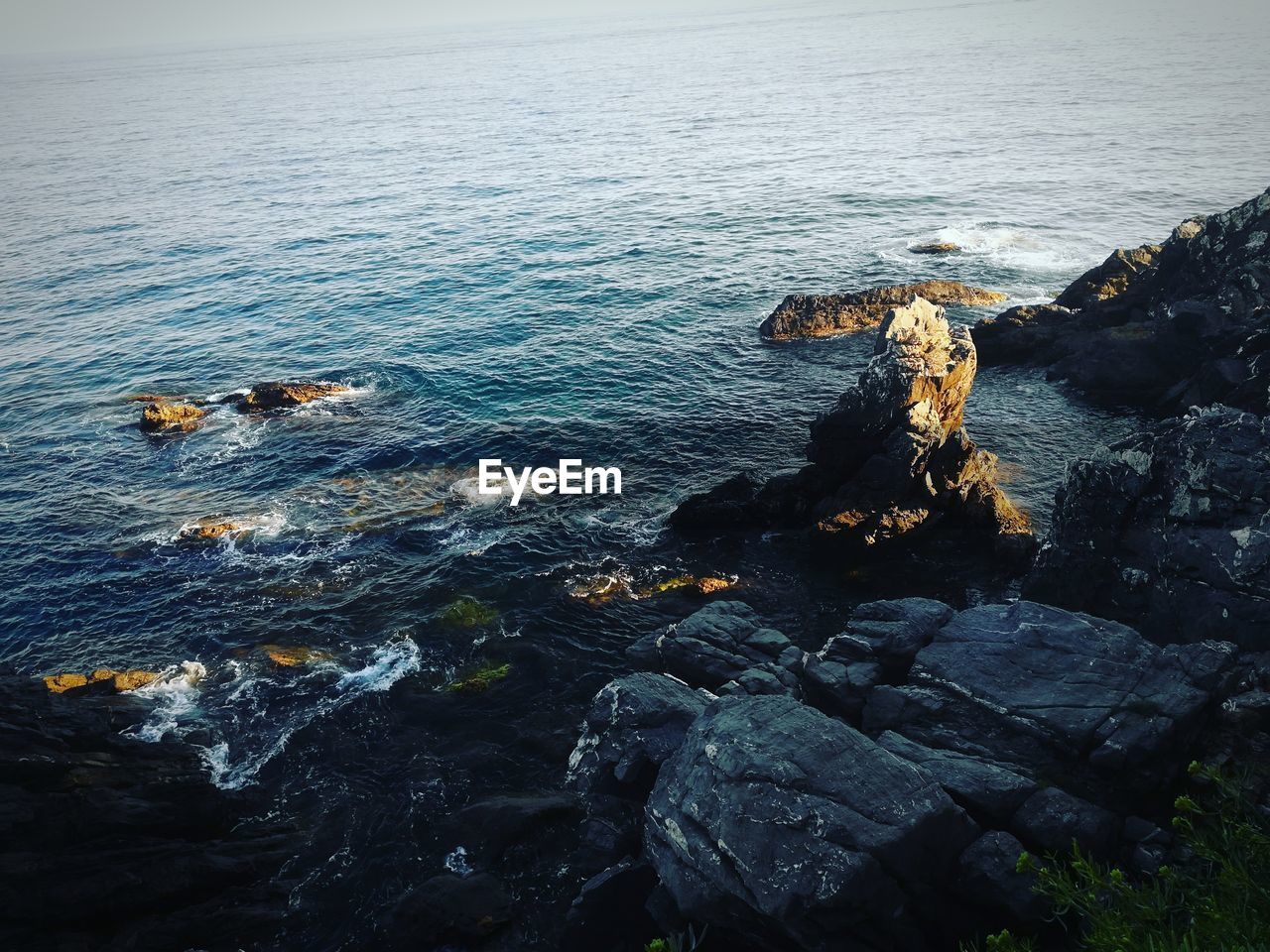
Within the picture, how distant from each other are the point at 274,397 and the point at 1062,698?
55.0 m

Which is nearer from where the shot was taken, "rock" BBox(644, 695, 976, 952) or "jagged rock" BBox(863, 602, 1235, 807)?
→ "rock" BBox(644, 695, 976, 952)

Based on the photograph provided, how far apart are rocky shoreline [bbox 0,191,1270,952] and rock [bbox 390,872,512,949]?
9cm

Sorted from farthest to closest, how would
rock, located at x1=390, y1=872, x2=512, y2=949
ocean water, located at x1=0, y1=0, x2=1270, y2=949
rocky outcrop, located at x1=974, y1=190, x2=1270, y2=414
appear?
rocky outcrop, located at x1=974, y1=190, x2=1270, y2=414
ocean water, located at x1=0, y1=0, x2=1270, y2=949
rock, located at x1=390, y1=872, x2=512, y2=949

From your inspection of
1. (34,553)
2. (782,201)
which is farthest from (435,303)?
(782,201)

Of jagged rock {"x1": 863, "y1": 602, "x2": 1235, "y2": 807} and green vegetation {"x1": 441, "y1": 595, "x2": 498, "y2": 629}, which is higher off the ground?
jagged rock {"x1": 863, "y1": 602, "x2": 1235, "y2": 807}

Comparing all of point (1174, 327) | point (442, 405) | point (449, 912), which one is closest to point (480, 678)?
point (449, 912)

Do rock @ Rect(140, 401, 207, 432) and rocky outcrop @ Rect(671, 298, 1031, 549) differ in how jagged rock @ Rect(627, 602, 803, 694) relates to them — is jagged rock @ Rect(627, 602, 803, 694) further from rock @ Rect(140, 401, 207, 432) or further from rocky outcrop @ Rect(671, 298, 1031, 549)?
rock @ Rect(140, 401, 207, 432)

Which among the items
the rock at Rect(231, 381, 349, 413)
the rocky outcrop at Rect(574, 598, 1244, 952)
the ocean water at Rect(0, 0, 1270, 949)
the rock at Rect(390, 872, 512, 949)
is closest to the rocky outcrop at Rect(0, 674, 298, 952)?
the ocean water at Rect(0, 0, 1270, 949)

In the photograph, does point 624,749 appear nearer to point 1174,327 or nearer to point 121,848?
point 121,848

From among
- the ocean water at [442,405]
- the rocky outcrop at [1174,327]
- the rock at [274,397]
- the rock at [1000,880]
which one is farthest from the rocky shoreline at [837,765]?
the rock at [274,397]

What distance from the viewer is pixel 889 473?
42500mm

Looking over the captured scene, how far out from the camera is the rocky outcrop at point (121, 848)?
23.7 meters

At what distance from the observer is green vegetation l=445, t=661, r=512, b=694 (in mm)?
34812

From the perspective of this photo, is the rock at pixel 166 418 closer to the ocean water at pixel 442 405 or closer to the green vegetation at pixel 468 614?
the ocean water at pixel 442 405
